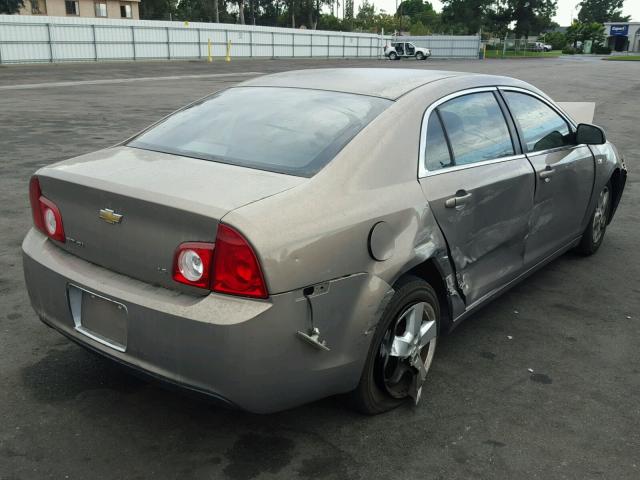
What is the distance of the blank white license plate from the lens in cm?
266

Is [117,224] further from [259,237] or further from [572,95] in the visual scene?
[572,95]

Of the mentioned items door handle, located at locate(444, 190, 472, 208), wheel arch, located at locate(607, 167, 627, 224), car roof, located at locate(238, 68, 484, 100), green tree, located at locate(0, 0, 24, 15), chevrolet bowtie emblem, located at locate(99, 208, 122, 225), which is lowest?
wheel arch, located at locate(607, 167, 627, 224)

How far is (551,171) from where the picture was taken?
4195mm

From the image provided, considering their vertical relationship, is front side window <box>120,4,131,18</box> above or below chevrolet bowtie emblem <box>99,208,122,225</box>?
above

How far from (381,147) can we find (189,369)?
4.27 feet

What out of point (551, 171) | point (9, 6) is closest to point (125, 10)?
point (9, 6)

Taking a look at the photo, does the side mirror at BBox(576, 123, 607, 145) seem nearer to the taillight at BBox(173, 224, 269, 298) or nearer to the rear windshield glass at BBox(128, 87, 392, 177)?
the rear windshield glass at BBox(128, 87, 392, 177)

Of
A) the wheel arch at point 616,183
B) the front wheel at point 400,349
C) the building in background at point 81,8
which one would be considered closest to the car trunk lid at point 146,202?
the front wheel at point 400,349

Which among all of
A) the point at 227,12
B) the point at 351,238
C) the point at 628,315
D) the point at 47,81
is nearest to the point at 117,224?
the point at 351,238

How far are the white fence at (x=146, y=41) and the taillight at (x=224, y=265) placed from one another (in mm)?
33960

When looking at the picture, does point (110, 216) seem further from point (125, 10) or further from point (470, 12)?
point (470, 12)

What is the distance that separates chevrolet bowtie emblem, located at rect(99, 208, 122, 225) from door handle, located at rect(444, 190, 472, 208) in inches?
60.3

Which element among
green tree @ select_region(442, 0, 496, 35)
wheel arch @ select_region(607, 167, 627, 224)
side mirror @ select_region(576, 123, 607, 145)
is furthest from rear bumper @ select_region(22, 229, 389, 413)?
green tree @ select_region(442, 0, 496, 35)

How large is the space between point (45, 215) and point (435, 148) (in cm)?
192
